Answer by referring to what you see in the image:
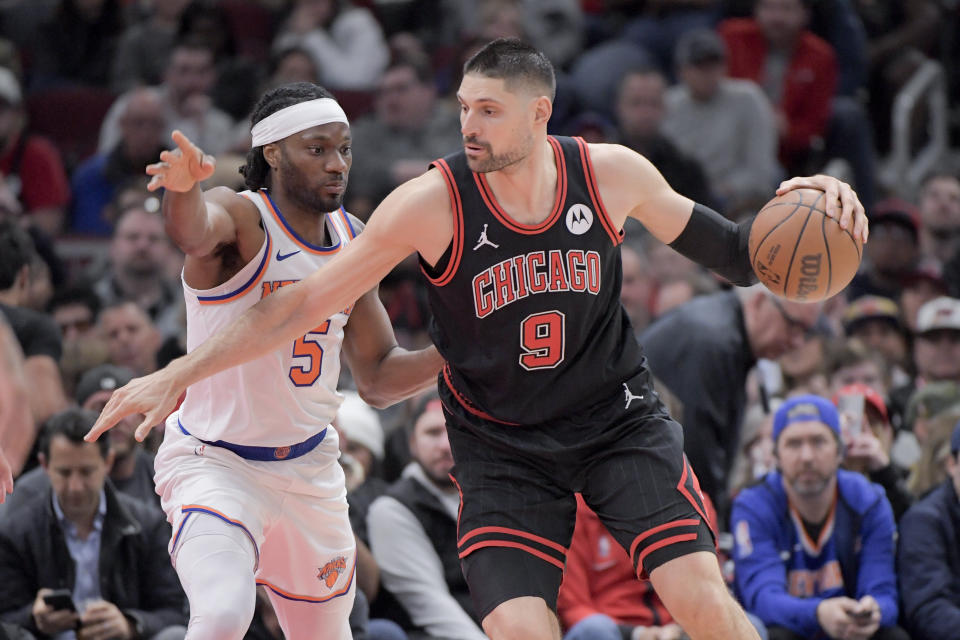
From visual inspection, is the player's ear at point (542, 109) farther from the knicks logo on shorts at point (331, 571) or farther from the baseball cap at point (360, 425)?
the baseball cap at point (360, 425)

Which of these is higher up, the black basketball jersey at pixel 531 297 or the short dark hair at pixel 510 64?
the short dark hair at pixel 510 64

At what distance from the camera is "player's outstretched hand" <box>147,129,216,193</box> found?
4.59 metres

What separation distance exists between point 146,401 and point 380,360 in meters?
1.24

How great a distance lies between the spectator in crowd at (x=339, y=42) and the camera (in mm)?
13148

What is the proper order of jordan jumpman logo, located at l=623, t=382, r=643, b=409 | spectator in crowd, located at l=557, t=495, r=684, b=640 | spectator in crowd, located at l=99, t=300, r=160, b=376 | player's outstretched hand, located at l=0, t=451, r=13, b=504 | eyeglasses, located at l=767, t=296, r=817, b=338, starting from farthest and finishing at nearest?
1. spectator in crowd, located at l=99, t=300, r=160, b=376
2. eyeglasses, located at l=767, t=296, r=817, b=338
3. spectator in crowd, located at l=557, t=495, r=684, b=640
4. jordan jumpman logo, located at l=623, t=382, r=643, b=409
5. player's outstretched hand, located at l=0, t=451, r=13, b=504

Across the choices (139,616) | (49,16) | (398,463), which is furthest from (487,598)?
(49,16)

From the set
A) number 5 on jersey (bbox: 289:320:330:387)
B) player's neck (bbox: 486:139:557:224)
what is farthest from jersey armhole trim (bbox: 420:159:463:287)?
number 5 on jersey (bbox: 289:320:330:387)

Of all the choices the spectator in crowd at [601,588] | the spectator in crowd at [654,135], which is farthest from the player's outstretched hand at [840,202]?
the spectator in crowd at [654,135]

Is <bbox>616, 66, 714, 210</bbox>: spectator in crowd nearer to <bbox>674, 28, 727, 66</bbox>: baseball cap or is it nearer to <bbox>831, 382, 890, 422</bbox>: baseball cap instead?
<bbox>674, 28, 727, 66</bbox>: baseball cap

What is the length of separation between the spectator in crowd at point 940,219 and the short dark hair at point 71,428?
26.7 ft

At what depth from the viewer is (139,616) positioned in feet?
21.6

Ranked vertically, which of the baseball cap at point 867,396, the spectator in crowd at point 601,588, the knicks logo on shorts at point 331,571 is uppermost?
the baseball cap at point 867,396

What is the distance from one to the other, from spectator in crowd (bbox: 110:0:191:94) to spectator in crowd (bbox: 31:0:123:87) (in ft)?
1.50

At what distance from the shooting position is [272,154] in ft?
17.4
